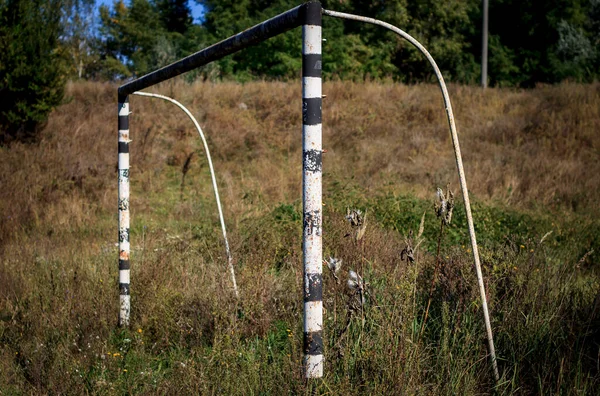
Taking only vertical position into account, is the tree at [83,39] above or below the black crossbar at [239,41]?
above

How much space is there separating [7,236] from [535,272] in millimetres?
7378

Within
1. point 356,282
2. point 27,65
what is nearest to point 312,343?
point 356,282

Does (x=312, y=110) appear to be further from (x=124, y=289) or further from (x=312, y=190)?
(x=124, y=289)

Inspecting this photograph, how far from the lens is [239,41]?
3.61m

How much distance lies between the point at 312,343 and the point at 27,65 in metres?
11.4

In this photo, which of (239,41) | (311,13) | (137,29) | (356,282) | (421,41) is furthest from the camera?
(137,29)

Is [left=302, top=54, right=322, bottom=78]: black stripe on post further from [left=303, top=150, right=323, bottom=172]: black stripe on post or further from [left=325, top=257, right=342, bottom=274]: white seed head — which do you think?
[left=325, top=257, right=342, bottom=274]: white seed head

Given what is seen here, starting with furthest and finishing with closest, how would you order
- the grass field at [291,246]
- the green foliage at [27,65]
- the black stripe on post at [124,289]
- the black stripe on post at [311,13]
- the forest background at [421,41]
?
A: the forest background at [421,41]
the green foliage at [27,65]
the black stripe on post at [124,289]
the grass field at [291,246]
the black stripe on post at [311,13]

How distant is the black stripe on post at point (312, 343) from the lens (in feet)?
9.72

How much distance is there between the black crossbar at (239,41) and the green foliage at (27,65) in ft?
27.4

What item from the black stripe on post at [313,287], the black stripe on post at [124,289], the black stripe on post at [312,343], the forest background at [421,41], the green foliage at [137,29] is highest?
the green foliage at [137,29]

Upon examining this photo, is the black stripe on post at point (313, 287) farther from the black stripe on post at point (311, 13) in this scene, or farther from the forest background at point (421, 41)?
the forest background at point (421, 41)

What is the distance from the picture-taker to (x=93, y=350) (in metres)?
4.24

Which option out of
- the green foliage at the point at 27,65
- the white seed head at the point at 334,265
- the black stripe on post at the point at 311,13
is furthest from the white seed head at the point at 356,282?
the green foliage at the point at 27,65
